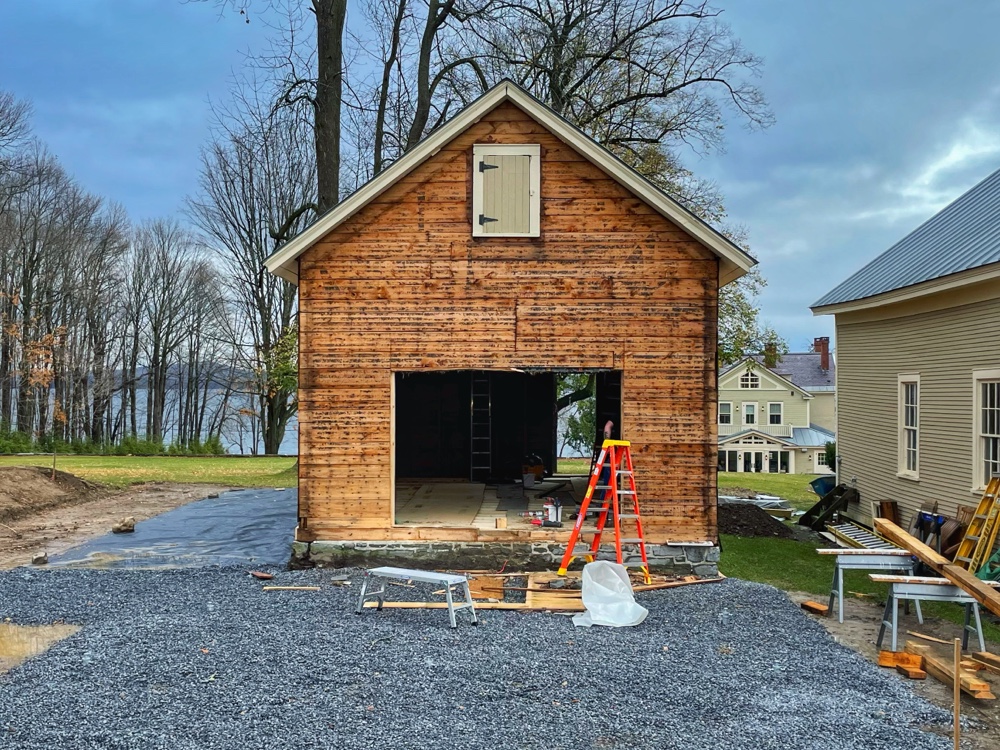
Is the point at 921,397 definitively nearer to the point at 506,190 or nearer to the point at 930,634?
the point at 930,634

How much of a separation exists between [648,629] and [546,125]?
268 inches

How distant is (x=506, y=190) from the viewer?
1154 cm

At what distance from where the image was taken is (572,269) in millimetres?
11547

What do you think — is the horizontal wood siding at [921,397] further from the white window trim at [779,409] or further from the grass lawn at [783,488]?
the white window trim at [779,409]

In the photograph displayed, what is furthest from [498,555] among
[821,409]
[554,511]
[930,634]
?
[821,409]

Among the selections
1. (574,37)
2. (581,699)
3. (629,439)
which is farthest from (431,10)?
(581,699)

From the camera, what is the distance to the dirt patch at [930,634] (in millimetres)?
6266

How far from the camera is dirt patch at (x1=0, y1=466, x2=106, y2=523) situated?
57.4 ft

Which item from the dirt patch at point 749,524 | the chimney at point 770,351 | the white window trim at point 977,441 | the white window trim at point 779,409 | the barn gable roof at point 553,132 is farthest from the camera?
the white window trim at point 779,409

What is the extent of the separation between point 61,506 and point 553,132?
14586mm

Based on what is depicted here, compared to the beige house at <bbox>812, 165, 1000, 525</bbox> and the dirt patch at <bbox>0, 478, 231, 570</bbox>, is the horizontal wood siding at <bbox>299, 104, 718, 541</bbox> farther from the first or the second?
the dirt patch at <bbox>0, 478, 231, 570</bbox>

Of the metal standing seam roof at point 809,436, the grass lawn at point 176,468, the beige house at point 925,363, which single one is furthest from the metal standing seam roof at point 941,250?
the metal standing seam roof at point 809,436

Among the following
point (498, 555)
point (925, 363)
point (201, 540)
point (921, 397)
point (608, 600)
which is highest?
point (925, 363)

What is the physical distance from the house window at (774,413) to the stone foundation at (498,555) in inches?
1817
